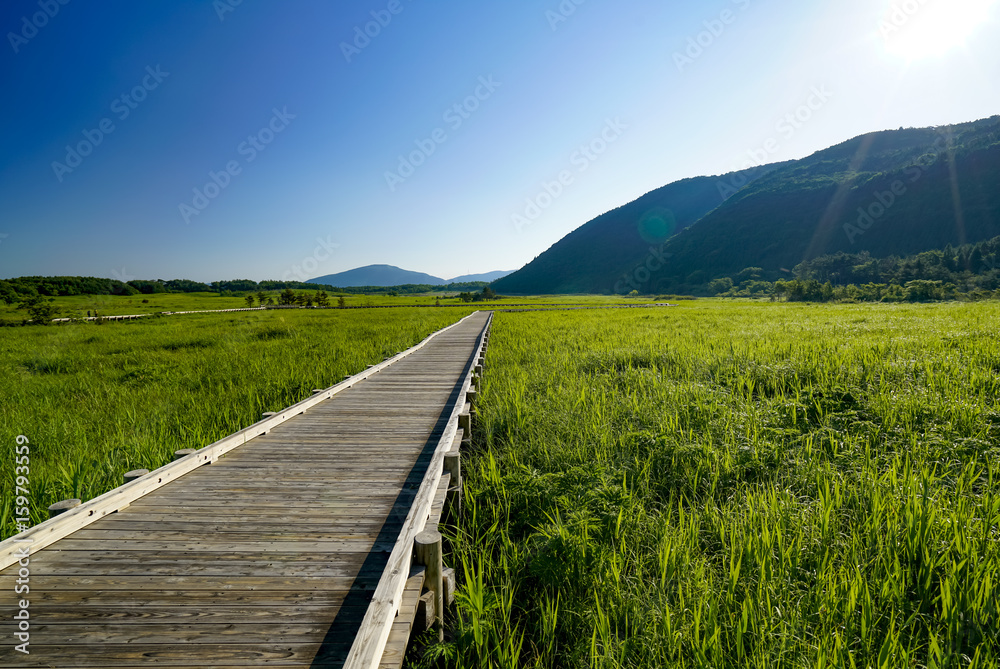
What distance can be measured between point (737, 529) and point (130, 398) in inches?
433

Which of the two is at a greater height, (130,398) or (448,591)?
(130,398)

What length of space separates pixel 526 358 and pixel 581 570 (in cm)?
936

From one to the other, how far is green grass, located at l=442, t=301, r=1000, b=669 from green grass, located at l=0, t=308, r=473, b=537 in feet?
14.4

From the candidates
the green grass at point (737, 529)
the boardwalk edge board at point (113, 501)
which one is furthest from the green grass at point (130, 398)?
the green grass at point (737, 529)

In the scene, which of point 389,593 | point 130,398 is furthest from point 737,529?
point 130,398

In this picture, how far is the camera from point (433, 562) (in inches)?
108

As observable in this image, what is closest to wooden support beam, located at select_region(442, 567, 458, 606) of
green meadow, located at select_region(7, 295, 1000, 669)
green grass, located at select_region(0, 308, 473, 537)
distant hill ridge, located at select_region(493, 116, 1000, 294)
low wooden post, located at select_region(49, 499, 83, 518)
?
green meadow, located at select_region(7, 295, 1000, 669)

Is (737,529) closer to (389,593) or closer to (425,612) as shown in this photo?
(425,612)

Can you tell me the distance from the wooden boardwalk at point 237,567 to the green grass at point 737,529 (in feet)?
2.46

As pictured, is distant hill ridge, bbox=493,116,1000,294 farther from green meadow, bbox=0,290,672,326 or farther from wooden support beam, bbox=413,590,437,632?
wooden support beam, bbox=413,590,437,632

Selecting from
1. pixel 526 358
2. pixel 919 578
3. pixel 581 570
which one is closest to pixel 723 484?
pixel 919 578

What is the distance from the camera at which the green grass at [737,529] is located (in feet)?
8.43

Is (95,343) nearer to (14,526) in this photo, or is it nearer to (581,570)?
(14,526)

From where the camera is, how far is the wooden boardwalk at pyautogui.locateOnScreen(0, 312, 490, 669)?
87.1 inches
